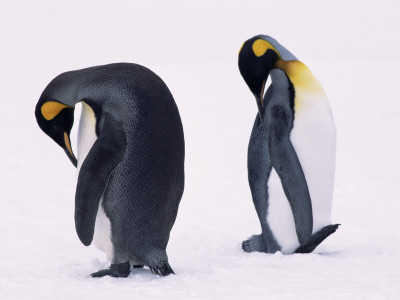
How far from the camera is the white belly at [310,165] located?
13.2 ft

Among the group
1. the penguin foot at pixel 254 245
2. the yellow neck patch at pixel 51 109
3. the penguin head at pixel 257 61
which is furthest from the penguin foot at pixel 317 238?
the yellow neck patch at pixel 51 109

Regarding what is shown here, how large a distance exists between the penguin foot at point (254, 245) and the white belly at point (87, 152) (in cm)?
116

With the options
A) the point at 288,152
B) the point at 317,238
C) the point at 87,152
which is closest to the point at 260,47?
the point at 288,152

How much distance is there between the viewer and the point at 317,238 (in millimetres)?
3992

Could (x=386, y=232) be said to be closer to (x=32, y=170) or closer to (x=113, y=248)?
(x=113, y=248)

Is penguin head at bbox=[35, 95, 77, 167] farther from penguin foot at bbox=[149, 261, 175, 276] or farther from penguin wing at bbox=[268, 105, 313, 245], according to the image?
penguin wing at bbox=[268, 105, 313, 245]

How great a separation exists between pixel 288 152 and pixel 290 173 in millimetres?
126

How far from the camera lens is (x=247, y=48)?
3957 millimetres

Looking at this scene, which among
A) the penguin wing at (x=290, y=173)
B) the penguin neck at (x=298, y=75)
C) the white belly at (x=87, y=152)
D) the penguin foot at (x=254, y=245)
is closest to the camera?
the white belly at (x=87, y=152)

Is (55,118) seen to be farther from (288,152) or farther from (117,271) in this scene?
(288,152)

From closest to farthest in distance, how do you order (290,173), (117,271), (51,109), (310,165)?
(117,271)
(51,109)
(290,173)
(310,165)

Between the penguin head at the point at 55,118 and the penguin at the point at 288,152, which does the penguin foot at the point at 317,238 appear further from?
the penguin head at the point at 55,118

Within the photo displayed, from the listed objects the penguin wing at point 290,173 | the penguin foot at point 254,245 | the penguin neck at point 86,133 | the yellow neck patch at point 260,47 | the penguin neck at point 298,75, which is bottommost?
the penguin foot at point 254,245

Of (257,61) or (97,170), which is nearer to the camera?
(97,170)
